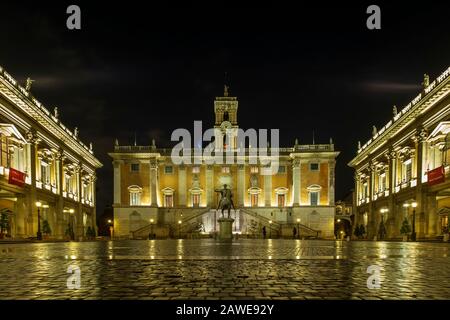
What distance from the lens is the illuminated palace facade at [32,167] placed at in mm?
36219

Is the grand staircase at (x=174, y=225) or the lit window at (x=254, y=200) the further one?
the lit window at (x=254, y=200)

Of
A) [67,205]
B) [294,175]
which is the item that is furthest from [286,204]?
[67,205]

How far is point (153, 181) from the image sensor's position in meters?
71.7

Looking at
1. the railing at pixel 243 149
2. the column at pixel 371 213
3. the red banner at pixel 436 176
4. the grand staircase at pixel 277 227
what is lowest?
the grand staircase at pixel 277 227

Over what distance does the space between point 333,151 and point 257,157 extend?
12.8 meters

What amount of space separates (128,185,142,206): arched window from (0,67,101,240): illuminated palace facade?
40.6 feet

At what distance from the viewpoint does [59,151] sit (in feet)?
171

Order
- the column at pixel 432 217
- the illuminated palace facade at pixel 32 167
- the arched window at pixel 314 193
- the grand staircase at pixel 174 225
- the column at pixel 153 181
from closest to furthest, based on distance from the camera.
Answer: the illuminated palace facade at pixel 32 167, the column at pixel 432 217, the grand staircase at pixel 174 225, the column at pixel 153 181, the arched window at pixel 314 193

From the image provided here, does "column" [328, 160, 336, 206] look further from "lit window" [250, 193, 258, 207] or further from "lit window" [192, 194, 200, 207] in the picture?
"lit window" [192, 194, 200, 207]

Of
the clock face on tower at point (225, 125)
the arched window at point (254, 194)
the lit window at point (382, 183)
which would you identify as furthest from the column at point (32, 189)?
the lit window at point (382, 183)

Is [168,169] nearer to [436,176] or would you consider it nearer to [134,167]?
[134,167]

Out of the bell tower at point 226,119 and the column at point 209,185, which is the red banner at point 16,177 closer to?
the column at point 209,185

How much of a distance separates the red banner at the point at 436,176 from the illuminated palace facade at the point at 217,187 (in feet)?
109
